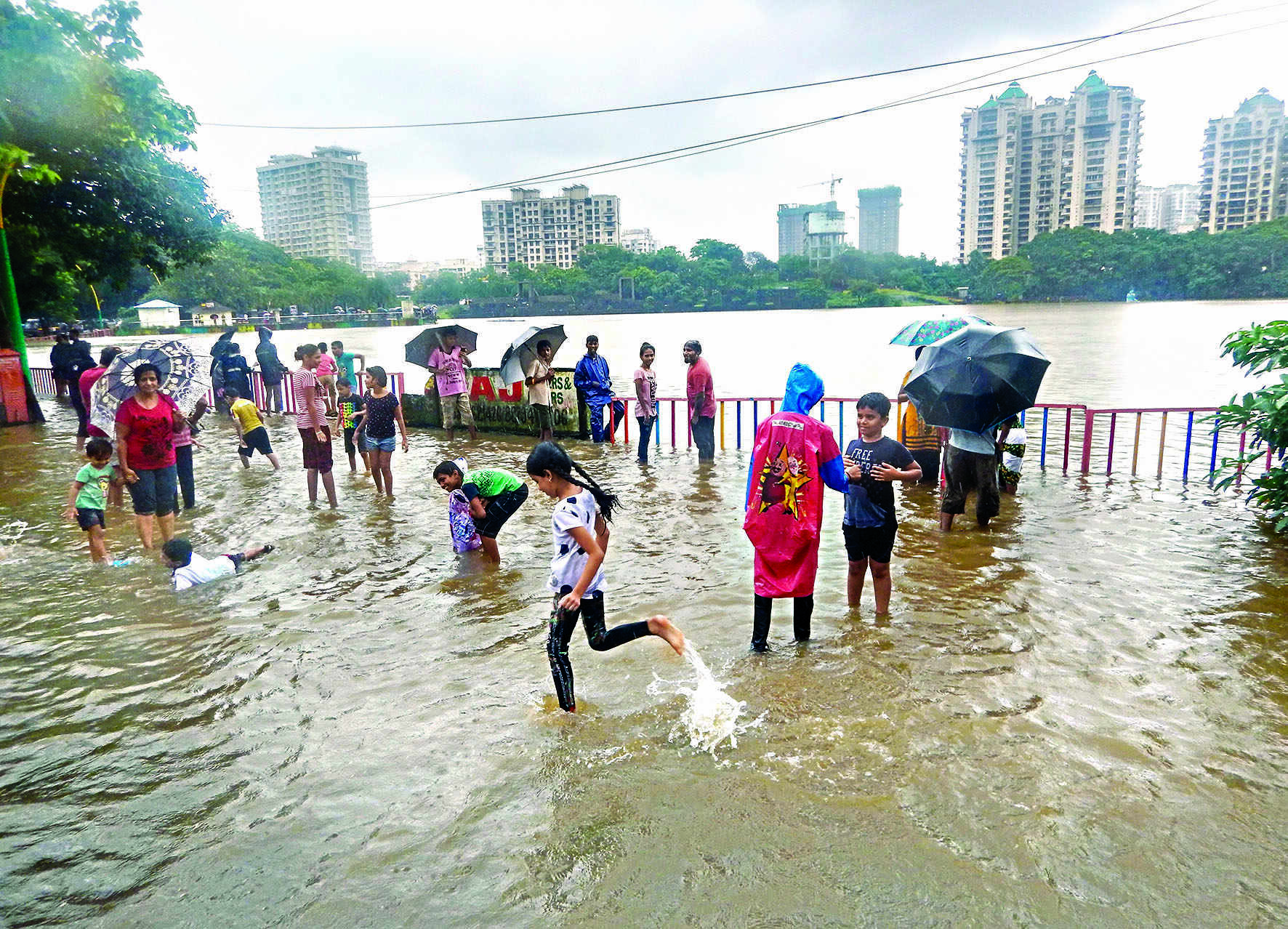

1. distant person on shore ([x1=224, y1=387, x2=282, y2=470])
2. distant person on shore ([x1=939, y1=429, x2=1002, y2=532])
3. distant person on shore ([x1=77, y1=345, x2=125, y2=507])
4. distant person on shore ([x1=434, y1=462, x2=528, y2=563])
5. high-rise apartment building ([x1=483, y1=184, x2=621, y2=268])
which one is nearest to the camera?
distant person on shore ([x1=434, y1=462, x2=528, y2=563])

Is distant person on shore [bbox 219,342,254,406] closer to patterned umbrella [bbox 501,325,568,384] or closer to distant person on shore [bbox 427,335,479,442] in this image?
distant person on shore [bbox 427,335,479,442]

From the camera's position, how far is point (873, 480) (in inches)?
213

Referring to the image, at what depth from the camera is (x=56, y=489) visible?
37.1 feet

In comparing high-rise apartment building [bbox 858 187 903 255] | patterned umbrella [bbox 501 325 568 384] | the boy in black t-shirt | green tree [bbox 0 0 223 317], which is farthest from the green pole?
high-rise apartment building [bbox 858 187 903 255]

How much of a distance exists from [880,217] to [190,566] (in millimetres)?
187778

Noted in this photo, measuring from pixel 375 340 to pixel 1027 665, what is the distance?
195ft

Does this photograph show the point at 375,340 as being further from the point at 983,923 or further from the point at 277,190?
the point at 983,923

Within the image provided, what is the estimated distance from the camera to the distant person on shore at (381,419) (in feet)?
31.4

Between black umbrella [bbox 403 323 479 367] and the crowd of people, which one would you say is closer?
the crowd of people

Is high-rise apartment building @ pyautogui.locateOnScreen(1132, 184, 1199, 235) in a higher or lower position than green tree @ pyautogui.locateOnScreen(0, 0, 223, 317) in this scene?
higher

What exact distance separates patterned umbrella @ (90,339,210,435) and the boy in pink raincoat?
5.95 m

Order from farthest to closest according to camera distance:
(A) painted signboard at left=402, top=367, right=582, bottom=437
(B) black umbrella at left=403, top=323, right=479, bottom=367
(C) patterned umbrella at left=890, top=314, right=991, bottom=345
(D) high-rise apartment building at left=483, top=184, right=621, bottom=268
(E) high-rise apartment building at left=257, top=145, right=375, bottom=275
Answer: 1. (D) high-rise apartment building at left=483, top=184, right=621, bottom=268
2. (E) high-rise apartment building at left=257, top=145, right=375, bottom=275
3. (B) black umbrella at left=403, top=323, right=479, bottom=367
4. (A) painted signboard at left=402, top=367, right=582, bottom=437
5. (C) patterned umbrella at left=890, top=314, right=991, bottom=345

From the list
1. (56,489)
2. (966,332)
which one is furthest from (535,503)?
(56,489)

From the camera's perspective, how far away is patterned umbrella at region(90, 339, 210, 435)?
8438 mm
